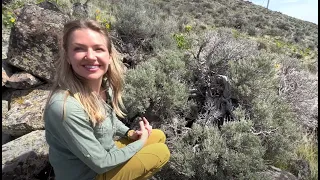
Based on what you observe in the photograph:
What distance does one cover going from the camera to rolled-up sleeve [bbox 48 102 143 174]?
192 centimetres

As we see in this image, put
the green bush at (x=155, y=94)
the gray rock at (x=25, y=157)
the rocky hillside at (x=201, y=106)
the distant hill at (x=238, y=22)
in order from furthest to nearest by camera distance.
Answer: the distant hill at (x=238, y=22) → the green bush at (x=155, y=94) → the gray rock at (x=25, y=157) → the rocky hillside at (x=201, y=106)

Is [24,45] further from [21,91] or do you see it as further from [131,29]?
[131,29]

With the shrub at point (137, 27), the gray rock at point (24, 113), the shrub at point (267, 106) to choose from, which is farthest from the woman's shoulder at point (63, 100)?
the shrub at point (137, 27)

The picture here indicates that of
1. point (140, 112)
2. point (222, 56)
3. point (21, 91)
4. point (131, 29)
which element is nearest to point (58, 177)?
point (140, 112)

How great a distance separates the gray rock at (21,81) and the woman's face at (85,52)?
2.20m

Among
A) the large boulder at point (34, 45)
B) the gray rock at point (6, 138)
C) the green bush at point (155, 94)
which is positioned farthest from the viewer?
the large boulder at point (34, 45)

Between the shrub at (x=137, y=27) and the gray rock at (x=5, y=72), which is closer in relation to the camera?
the gray rock at (x=5, y=72)

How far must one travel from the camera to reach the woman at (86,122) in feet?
6.44

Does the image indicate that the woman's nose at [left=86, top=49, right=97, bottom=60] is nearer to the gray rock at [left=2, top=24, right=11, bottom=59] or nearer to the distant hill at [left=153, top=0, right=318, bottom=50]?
the gray rock at [left=2, top=24, right=11, bottom=59]

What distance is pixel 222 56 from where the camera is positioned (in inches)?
163

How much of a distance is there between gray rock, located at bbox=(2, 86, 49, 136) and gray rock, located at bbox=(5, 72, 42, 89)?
0.09 m

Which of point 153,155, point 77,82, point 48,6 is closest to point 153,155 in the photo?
point 153,155

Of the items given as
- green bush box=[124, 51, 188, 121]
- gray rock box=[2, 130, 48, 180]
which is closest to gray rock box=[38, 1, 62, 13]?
green bush box=[124, 51, 188, 121]

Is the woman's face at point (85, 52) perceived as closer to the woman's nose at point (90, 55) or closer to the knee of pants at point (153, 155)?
the woman's nose at point (90, 55)
